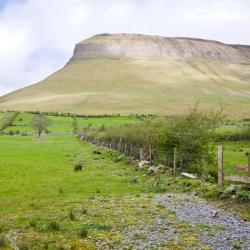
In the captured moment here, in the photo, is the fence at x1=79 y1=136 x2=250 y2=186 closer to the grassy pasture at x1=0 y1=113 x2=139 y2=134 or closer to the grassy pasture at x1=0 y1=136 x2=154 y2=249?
the grassy pasture at x1=0 y1=136 x2=154 y2=249

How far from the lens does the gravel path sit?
17.0 meters

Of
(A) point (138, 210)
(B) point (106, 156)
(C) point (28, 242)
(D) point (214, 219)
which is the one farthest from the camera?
(B) point (106, 156)

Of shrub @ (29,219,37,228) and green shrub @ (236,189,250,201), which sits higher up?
green shrub @ (236,189,250,201)

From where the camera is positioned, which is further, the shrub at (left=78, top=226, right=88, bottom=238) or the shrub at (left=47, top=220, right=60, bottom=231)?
the shrub at (left=47, top=220, right=60, bottom=231)

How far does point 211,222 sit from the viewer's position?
784 inches

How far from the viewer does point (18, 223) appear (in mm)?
20781

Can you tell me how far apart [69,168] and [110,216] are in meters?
25.7

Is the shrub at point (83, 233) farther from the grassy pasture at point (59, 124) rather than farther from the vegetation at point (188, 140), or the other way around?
the grassy pasture at point (59, 124)

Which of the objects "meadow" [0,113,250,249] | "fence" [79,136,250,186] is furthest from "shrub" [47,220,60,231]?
"fence" [79,136,250,186]

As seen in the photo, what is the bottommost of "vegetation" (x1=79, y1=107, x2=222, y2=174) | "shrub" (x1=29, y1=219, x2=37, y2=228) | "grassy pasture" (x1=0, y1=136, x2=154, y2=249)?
"grassy pasture" (x1=0, y1=136, x2=154, y2=249)

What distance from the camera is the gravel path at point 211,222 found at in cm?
1695

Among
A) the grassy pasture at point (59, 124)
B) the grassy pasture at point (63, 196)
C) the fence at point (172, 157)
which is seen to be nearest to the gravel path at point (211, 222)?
the fence at point (172, 157)

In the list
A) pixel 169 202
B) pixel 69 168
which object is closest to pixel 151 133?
pixel 69 168

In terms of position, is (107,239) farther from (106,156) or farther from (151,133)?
(106,156)
